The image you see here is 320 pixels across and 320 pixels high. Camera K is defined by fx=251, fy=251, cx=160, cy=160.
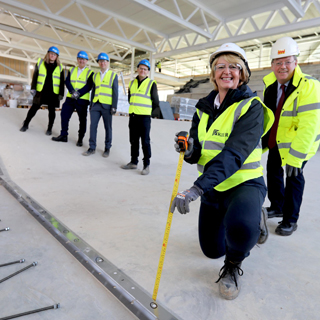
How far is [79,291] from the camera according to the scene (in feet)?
4.52

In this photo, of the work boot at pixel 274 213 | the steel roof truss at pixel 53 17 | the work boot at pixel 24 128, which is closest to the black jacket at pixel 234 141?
the work boot at pixel 274 213

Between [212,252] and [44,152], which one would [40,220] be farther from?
[44,152]

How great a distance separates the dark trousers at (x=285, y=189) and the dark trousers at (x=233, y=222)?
94 centimetres

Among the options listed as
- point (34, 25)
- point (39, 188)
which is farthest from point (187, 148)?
point (34, 25)

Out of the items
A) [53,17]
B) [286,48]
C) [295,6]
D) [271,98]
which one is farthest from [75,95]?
[295,6]

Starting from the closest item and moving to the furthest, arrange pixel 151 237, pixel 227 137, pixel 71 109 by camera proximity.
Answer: pixel 227 137, pixel 151 237, pixel 71 109

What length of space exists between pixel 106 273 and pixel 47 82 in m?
4.23

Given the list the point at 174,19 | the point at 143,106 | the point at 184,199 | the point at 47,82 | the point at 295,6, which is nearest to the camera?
the point at 184,199

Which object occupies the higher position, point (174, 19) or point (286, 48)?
point (174, 19)

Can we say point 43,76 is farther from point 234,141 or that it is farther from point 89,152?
point 234,141

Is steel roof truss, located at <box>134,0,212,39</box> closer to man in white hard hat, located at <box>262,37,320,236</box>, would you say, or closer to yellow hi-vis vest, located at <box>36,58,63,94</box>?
yellow hi-vis vest, located at <box>36,58,63,94</box>

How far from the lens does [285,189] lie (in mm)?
2350

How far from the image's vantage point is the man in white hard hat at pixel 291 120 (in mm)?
2086

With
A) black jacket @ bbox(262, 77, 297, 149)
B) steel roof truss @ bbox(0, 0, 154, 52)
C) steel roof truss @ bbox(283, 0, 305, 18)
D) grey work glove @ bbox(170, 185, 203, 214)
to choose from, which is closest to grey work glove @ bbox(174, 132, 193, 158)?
grey work glove @ bbox(170, 185, 203, 214)
